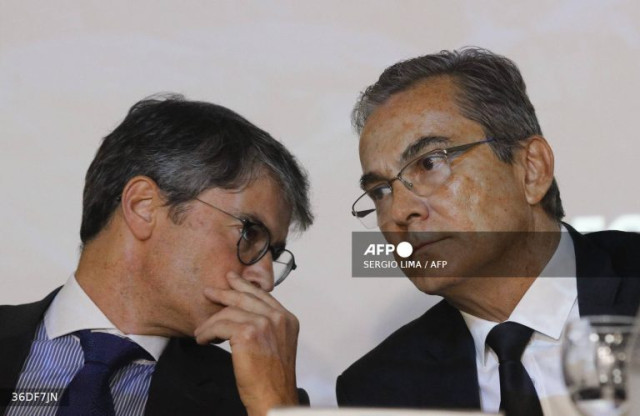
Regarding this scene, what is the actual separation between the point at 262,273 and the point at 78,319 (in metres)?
0.41

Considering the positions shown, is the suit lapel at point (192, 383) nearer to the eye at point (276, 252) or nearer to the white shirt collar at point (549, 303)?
the eye at point (276, 252)

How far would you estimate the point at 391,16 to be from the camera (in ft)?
8.66

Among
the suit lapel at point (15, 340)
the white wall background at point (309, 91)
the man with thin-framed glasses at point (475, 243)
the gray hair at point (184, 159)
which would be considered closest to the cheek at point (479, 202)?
the man with thin-framed glasses at point (475, 243)

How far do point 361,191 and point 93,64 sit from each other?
787mm

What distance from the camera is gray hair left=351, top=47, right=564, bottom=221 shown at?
2326 mm

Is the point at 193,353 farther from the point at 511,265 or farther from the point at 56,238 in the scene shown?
the point at 511,265

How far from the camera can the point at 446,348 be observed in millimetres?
2340

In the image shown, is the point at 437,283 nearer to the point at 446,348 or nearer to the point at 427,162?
the point at 446,348

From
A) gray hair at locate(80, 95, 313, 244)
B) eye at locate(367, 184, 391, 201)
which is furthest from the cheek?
gray hair at locate(80, 95, 313, 244)

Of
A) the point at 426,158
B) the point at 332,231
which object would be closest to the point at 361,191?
the point at 332,231

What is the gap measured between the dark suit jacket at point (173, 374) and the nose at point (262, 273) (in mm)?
210

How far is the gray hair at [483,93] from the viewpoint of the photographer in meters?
2.33

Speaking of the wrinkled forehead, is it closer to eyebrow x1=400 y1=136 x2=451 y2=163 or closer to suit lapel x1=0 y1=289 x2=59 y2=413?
eyebrow x1=400 y1=136 x2=451 y2=163

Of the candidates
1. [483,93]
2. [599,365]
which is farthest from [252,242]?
[599,365]
